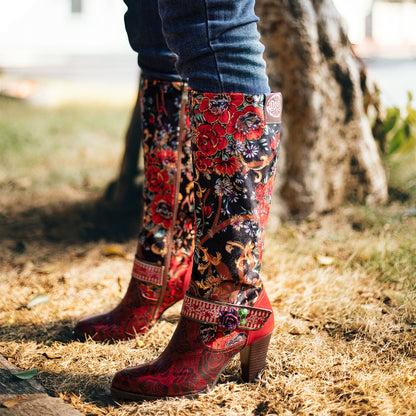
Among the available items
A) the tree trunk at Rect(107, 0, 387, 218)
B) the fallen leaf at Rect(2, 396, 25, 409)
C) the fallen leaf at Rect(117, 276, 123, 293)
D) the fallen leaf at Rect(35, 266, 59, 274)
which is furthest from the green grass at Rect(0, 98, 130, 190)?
the fallen leaf at Rect(2, 396, 25, 409)

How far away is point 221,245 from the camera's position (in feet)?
3.65

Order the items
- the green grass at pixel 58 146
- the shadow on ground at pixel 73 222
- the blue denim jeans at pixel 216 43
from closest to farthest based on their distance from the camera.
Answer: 1. the blue denim jeans at pixel 216 43
2. the shadow on ground at pixel 73 222
3. the green grass at pixel 58 146

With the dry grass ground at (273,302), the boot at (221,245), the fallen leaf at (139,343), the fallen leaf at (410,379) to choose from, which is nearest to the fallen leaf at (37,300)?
the dry grass ground at (273,302)

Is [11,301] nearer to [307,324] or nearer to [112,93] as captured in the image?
[307,324]

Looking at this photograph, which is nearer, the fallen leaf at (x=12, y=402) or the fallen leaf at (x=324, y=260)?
the fallen leaf at (x=12, y=402)

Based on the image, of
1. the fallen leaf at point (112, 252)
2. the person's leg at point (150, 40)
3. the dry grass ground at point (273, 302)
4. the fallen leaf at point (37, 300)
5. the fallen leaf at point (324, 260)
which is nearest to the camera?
the dry grass ground at point (273, 302)

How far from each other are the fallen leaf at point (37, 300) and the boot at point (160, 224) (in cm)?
30

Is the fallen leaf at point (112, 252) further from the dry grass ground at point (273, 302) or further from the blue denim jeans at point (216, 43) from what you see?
the blue denim jeans at point (216, 43)

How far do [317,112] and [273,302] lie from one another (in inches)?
40.4

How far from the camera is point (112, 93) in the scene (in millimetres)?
6973

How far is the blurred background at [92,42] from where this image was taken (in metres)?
8.65

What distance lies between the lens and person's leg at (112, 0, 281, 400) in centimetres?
105

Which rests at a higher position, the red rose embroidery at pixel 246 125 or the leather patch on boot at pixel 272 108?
the leather patch on boot at pixel 272 108

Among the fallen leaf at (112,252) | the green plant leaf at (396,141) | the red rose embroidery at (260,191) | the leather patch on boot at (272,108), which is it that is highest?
the leather patch on boot at (272,108)
